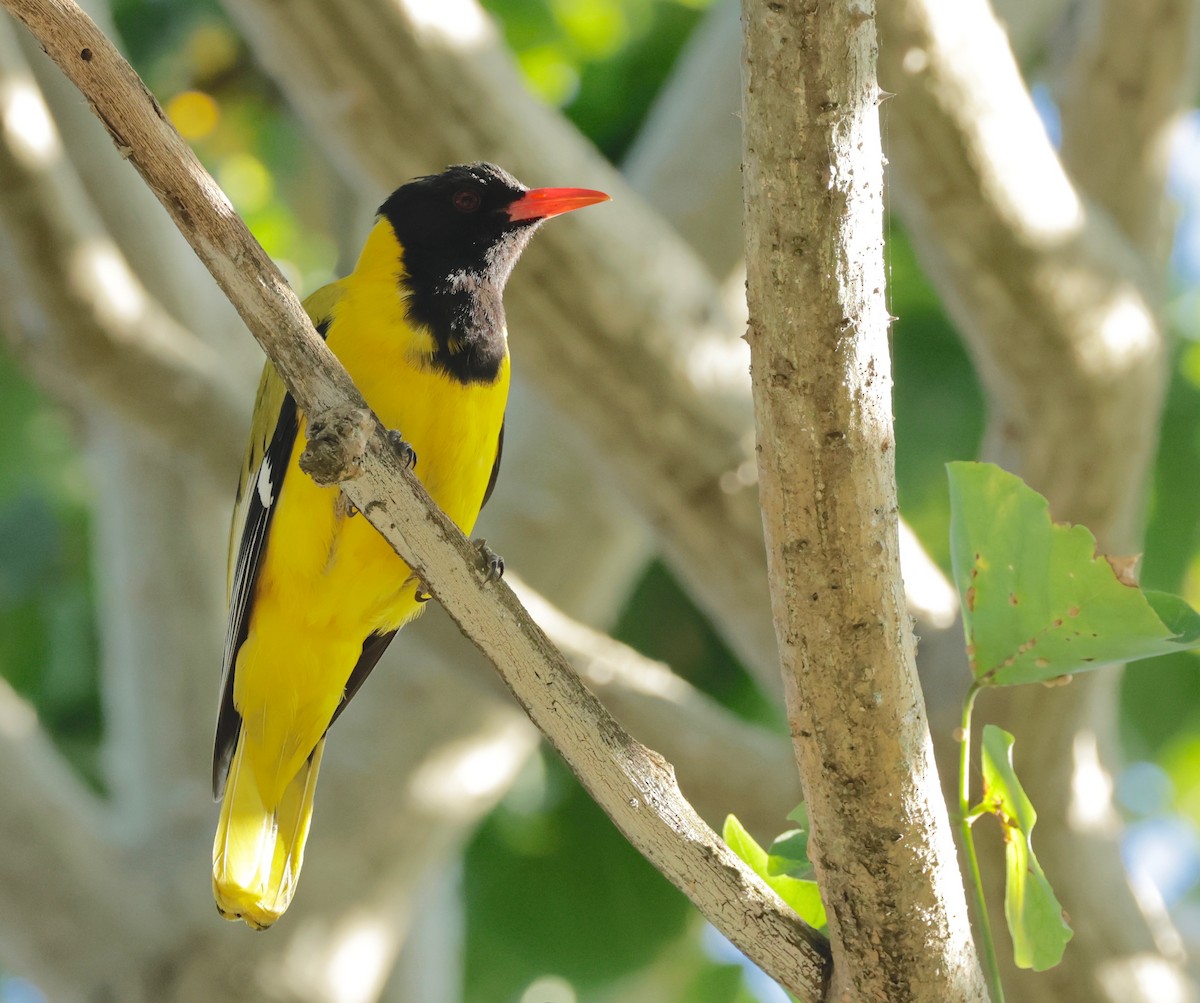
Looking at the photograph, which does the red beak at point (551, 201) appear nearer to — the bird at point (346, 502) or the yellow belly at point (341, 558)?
the bird at point (346, 502)

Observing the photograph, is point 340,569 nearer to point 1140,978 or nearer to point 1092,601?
point 1092,601

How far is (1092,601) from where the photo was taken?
1807 mm

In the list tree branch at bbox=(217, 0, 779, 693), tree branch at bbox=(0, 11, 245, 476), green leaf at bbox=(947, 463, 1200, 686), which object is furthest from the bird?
green leaf at bbox=(947, 463, 1200, 686)

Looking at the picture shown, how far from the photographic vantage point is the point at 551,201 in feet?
10.6

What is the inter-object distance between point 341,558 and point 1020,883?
1.70 m

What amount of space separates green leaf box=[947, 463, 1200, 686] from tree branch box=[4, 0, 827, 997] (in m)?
0.46

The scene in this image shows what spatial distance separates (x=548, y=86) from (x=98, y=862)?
4.24 metres

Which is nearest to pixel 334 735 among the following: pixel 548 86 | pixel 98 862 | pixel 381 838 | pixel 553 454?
pixel 381 838

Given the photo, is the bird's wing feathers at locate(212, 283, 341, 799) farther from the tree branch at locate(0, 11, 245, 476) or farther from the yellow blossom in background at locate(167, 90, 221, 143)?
the yellow blossom in background at locate(167, 90, 221, 143)

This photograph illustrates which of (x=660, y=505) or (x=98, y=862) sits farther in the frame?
(x=98, y=862)

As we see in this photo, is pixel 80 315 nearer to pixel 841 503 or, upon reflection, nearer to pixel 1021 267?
pixel 1021 267

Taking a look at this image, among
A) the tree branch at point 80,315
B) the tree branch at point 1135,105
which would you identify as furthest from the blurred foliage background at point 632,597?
the tree branch at point 80,315

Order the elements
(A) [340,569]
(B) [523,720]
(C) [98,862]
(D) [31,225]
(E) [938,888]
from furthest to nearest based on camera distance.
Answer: (B) [523,720] < (C) [98,862] < (D) [31,225] < (A) [340,569] < (E) [938,888]

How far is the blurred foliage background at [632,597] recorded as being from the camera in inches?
213
